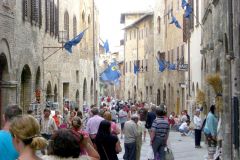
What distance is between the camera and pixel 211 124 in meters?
16.5

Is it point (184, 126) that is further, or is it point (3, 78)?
point (184, 126)

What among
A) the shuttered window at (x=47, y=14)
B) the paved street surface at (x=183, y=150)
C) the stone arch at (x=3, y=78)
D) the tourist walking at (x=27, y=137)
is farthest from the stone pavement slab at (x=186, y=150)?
the tourist walking at (x=27, y=137)

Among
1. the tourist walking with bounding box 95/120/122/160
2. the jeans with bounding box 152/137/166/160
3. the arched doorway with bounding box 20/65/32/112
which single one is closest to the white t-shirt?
the arched doorway with bounding box 20/65/32/112

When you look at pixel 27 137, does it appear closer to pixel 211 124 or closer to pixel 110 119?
pixel 110 119

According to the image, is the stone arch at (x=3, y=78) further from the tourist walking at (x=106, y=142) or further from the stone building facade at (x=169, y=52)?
the stone building facade at (x=169, y=52)

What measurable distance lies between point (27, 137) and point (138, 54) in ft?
197

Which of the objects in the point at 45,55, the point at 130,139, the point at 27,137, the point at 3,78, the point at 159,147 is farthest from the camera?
the point at 45,55

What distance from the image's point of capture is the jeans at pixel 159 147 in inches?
535

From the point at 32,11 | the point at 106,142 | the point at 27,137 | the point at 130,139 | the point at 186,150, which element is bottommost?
the point at 186,150

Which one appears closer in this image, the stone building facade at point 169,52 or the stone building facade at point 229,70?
the stone building facade at point 229,70

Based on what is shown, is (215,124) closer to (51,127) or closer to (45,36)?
(51,127)

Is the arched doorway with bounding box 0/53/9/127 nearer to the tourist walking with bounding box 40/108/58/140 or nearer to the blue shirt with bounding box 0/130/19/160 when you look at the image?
the tourist walking with bounding box 40/108/58/140

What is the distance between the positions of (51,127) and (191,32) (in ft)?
62.3

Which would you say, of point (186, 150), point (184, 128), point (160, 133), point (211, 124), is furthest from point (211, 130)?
point (184, 128)
